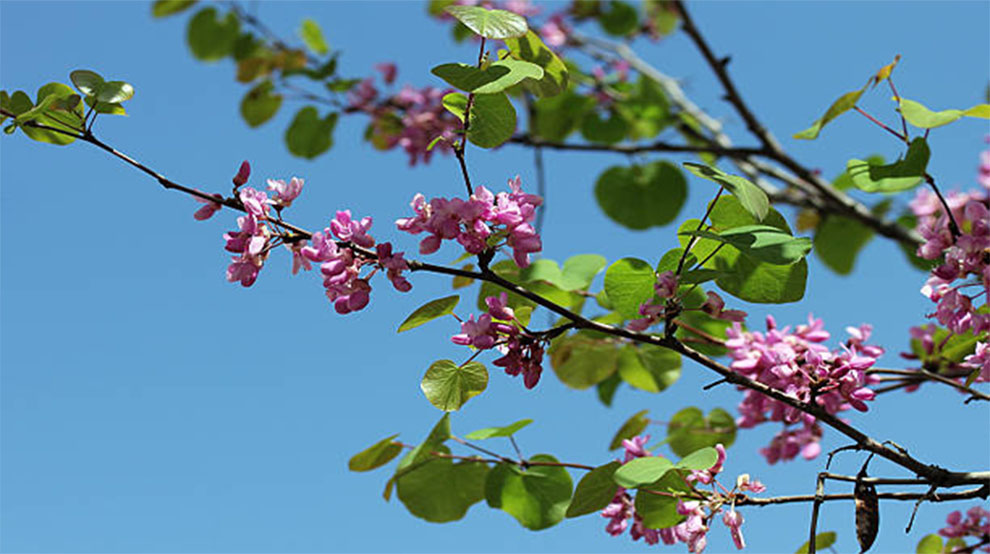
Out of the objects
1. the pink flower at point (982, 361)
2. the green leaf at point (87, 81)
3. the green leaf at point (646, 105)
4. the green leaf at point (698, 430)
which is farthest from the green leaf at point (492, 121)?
the green leaf at point (646, 105)

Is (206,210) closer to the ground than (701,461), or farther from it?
farther from it

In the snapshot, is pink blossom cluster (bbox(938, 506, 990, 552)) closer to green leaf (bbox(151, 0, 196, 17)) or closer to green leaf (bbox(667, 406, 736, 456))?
green leaf (bbox(667, 406, 736, 456))

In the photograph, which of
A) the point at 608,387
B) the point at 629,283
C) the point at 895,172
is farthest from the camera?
the point at 608,387

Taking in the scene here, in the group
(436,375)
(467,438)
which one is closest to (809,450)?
(467,438)

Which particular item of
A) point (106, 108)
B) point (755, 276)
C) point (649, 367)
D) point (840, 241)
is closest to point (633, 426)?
point (649, 367)

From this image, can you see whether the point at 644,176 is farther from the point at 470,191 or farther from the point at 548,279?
the point at 470,191

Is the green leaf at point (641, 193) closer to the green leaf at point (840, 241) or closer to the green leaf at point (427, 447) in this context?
the green leaf at point (840, 241)

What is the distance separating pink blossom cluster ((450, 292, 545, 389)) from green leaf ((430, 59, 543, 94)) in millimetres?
269

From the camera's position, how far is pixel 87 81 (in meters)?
1.11

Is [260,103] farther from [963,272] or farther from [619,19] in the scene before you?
[963,272]

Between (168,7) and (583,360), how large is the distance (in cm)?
229

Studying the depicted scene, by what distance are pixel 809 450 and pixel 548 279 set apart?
0.70 m

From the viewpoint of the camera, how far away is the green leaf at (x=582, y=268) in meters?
1.62

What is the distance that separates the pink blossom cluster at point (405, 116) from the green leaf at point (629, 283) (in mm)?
1937
